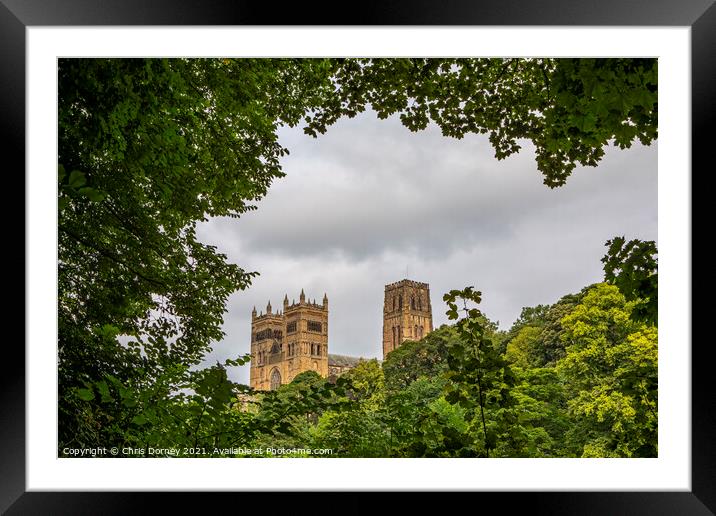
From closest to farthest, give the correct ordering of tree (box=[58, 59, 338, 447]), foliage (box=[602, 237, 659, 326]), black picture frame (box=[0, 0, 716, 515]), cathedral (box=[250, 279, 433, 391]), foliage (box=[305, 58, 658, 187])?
black picture frame (box=[0, 0, 716, 515]) → foliage (box=[602, 237, 659, 326]) → tree (box=[58, 59, 338, 447]) → foliage (box=[305, 58, 658, 187]) → cathedral (box=[250, 279, 433, 391])

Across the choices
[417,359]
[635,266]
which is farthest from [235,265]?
[635,266]

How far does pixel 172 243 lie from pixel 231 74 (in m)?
1.21

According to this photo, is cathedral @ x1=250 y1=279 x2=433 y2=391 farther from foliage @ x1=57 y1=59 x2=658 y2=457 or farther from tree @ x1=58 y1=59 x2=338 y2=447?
tree @ x1=58 y1=59 x2=338 y2=447

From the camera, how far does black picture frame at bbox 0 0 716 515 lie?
166 centimetres

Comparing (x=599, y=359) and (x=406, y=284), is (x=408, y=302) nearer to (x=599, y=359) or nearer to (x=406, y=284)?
(x=406, y=284)

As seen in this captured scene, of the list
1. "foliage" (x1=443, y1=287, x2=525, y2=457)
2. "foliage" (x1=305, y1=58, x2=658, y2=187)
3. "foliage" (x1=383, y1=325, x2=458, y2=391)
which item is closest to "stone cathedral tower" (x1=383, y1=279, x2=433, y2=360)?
"foliage" (x1=383, y1=325, x2=458, y2=391)

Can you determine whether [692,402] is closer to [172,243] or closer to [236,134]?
[172,243]

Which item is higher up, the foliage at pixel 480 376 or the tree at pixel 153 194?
the tree at pixel 153 194
